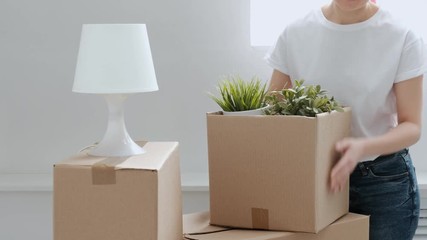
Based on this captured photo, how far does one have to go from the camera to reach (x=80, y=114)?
8.25 ft

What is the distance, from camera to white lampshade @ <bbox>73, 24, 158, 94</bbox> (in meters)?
1.54

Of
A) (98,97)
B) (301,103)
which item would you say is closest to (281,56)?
(301,103)

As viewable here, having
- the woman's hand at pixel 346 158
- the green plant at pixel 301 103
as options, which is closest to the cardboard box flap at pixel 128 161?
the green plant at pixel 301 103

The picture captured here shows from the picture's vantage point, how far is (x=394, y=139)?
169cm

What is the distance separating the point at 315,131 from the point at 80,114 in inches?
47.3

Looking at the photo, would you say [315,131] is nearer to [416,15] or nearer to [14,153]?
[416,15]

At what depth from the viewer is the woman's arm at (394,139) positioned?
5.32 feet

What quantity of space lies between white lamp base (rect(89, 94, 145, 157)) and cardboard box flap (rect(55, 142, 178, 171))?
24 mm

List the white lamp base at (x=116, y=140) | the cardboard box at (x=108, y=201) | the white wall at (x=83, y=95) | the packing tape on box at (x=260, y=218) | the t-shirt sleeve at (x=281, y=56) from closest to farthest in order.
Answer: the cardboard box at (x=108, y=201) < the white lamp base at (x=116, y=140) < the packing tape on box at (x=260, y=218) < the t-shirt sleeve at (x=281, y=56) < the white wall at (x=83, y=95)

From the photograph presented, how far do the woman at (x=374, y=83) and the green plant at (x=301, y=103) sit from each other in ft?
0.45

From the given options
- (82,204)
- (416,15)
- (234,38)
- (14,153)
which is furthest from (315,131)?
(14,153)

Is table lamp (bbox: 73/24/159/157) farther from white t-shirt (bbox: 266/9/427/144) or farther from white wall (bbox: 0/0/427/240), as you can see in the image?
white wall (bbox: 0/0/427/240)

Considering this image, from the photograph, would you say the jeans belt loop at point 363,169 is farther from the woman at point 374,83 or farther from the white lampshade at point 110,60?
the white lampshade at point 110,60

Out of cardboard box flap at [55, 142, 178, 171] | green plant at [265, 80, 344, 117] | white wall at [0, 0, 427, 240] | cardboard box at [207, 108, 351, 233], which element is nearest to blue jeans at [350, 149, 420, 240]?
cardboard box at [207, 108, 351, 233]
